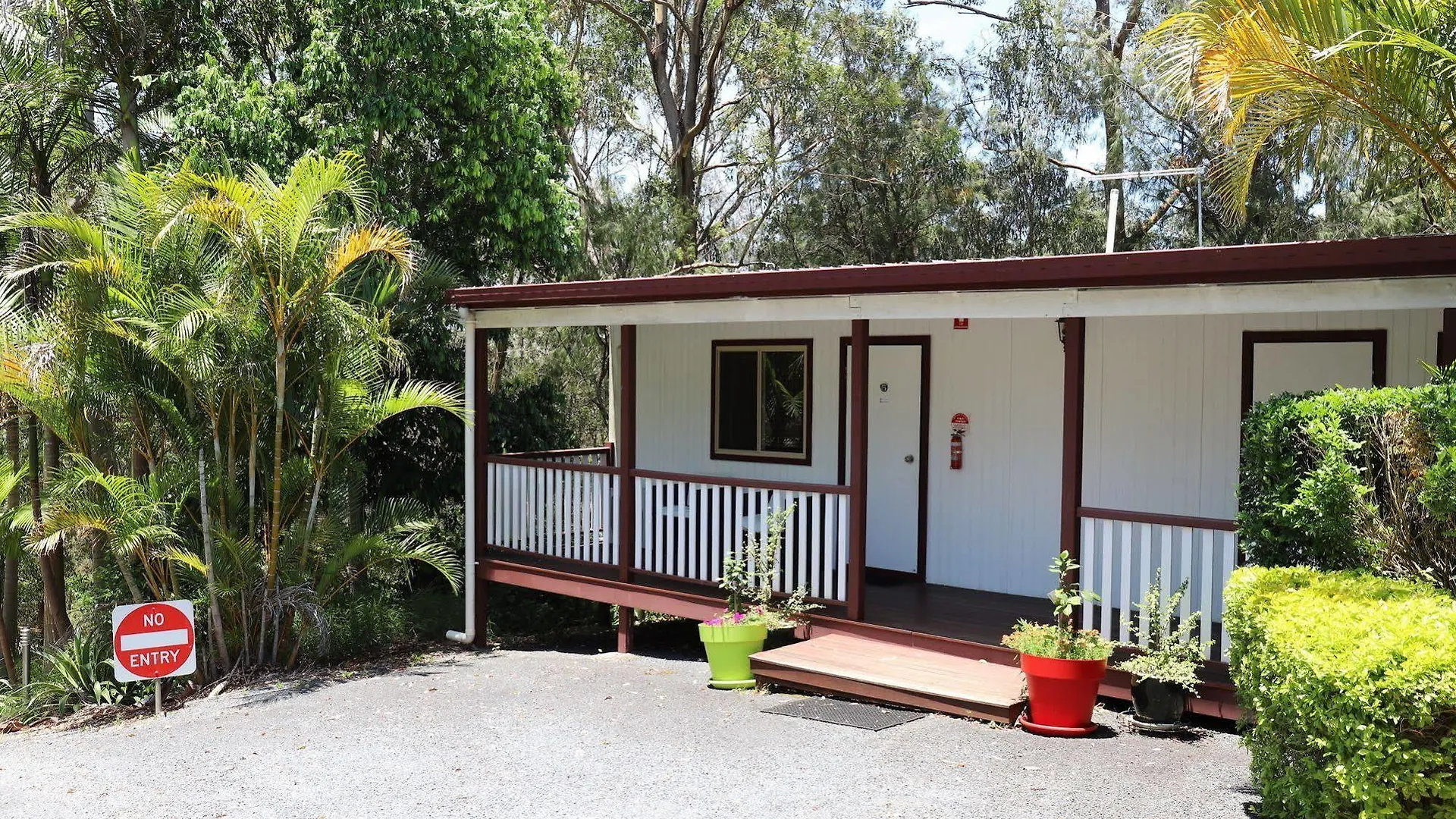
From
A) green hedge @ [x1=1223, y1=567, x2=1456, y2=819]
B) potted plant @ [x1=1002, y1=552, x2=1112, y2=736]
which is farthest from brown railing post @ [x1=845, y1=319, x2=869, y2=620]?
green hedge @ [x1=1223, y1=567, x2=1456, y2=819]

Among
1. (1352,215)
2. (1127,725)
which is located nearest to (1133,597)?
(1127,725)

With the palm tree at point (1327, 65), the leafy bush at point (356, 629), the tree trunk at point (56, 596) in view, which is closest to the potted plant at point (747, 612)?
the leafy bush at point (356, 629)

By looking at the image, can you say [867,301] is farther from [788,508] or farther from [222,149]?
[222,149]

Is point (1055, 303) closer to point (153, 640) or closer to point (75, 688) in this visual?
point (153, 640)

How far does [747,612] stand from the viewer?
8141mm

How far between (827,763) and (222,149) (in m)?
8.80

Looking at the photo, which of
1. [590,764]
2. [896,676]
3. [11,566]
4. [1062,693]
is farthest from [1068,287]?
[11,566]

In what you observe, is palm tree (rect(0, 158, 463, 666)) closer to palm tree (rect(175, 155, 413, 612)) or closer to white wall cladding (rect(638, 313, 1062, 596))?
palm tree (rect(175, 155, 413, 612))

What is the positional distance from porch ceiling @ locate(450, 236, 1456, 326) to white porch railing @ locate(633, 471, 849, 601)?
1147mm

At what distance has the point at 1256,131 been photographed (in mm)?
7941

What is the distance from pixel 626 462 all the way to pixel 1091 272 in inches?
154

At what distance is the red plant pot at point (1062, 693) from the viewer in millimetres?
6184

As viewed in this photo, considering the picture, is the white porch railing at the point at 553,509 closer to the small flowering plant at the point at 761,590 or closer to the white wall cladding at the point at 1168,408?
the small flowering plant at the point at 761,590

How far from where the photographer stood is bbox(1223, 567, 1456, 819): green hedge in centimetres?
381
